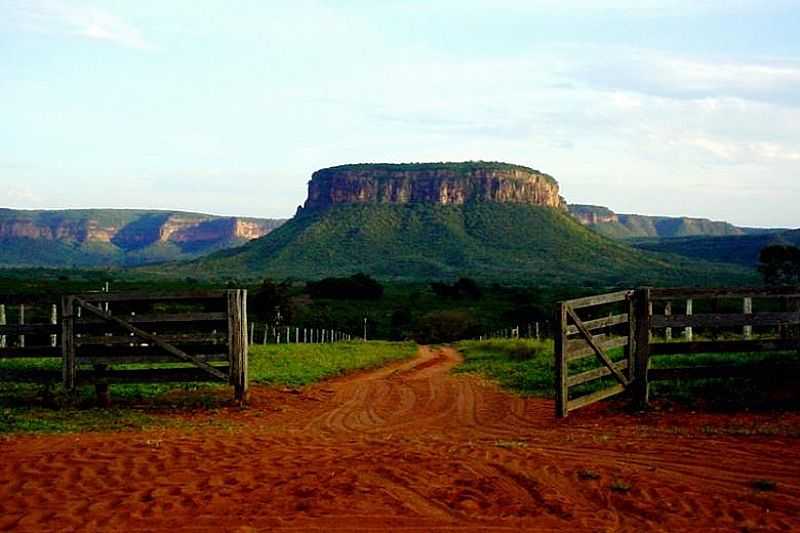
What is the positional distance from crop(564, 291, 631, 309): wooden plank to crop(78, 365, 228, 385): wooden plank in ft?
20.6

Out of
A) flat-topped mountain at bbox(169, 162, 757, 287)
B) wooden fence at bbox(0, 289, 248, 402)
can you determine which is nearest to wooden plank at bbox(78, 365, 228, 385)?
wooden fence at bbox(0, 289, 248, 402)

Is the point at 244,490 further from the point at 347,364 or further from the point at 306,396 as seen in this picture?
the point at 347,364

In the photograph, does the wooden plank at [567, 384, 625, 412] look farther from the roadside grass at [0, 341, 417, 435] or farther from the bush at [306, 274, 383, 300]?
the bush at [306, 274, 383, 300]

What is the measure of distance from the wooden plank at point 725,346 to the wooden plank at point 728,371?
272 mm

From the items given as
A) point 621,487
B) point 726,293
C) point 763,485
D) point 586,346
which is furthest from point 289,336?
point 763,485

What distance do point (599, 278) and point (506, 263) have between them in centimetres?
1714

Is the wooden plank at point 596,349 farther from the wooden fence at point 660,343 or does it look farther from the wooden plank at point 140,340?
the wooden plank at point 140,340

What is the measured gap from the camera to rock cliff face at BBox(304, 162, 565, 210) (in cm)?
13838

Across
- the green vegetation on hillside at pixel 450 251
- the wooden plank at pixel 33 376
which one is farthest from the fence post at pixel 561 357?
the green vegetation on hillside at pixel 450 251

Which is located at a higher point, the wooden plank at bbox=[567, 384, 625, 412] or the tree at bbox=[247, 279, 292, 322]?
the wooden plank at bbox=[567, 384, 625, 412]

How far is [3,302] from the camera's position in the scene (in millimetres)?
21266

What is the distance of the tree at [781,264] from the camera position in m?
73.8

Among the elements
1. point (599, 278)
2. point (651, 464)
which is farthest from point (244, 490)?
point (599, 278)

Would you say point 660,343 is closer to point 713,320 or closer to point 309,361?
point 713,320
